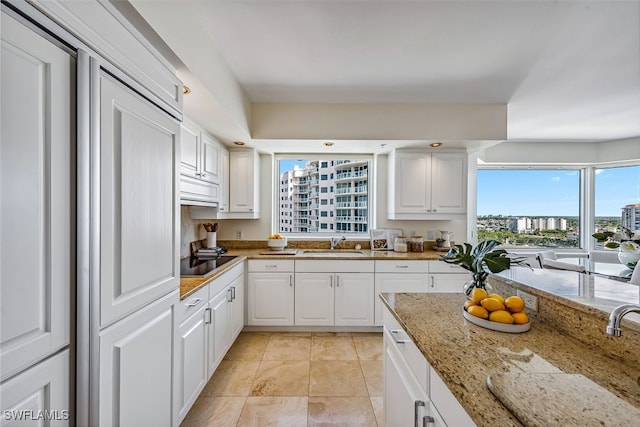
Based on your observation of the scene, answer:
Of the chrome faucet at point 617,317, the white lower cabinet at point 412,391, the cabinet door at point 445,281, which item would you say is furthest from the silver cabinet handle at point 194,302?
the cabinet door at point 445,281

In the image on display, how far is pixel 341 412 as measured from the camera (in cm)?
183

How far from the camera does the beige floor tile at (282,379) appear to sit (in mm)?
2043

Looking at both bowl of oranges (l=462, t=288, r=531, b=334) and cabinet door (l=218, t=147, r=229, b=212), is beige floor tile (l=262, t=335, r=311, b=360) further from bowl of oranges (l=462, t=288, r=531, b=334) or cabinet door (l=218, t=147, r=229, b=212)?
bowl of oranges (l=462, t=288, r=531, b=334)

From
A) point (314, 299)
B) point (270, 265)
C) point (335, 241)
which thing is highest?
point (335, 241)

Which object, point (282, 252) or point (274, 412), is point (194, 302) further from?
point (282, 252)

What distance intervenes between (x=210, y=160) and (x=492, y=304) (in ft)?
8.16

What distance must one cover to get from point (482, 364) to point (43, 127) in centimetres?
139

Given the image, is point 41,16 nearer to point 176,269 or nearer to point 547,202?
point 176,269

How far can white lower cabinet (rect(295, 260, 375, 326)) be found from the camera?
120 inches

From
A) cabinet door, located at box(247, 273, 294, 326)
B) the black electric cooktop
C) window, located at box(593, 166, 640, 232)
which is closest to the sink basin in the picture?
cabinet door, located at box(247, 273, 294, 326)

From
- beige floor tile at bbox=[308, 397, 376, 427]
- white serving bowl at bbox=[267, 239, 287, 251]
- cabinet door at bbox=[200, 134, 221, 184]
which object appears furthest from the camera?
white serving bowl at bbox=[267, 239, 287, 251]

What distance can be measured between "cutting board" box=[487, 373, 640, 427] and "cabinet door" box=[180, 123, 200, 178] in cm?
212

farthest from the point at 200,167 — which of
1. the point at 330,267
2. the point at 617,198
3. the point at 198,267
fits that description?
the point at 617,198

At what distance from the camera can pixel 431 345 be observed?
96 centimetres
